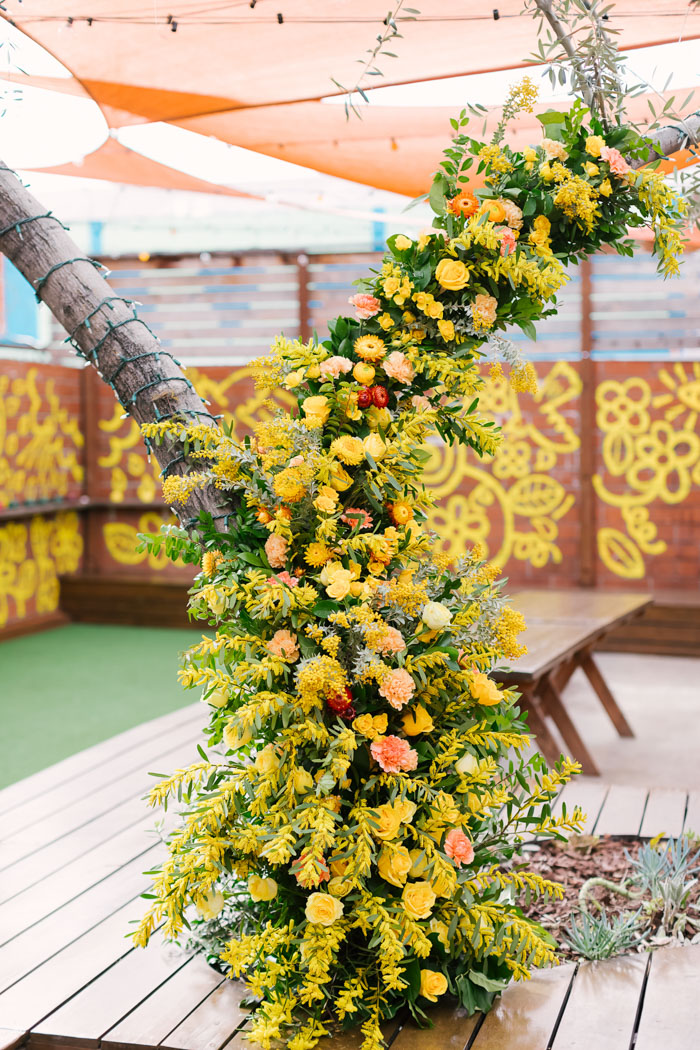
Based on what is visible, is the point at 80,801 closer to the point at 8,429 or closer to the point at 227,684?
the point at 227,684

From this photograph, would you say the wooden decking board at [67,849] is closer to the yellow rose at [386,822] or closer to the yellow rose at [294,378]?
the yellow rose at [386,822]

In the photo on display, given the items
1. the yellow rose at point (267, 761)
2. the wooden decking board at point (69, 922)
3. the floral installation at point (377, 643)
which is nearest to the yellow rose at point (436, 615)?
the floral installation at point (377, 643)

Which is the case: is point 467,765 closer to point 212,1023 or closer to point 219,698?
point 219,698

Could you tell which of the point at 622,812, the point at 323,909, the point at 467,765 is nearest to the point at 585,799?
the point at 622,812

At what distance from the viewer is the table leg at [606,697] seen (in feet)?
15.9

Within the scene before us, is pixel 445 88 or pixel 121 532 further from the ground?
pixel 445 88

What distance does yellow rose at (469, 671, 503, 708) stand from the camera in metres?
2.05

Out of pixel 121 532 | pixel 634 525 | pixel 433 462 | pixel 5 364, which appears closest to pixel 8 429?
pixel 5 364

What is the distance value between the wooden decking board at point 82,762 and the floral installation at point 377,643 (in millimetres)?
1629

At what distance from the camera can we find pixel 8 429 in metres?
6.93

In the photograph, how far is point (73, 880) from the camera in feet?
9.14

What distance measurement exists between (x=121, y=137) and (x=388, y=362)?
2.43 m

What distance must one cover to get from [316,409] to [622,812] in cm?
174

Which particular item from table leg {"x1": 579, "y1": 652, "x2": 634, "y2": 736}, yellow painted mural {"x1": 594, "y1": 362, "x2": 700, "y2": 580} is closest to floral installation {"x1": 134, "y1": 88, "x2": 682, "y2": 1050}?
table leg {"x1": 579, "y1": 652, "x2": 634, "y2": 736}
